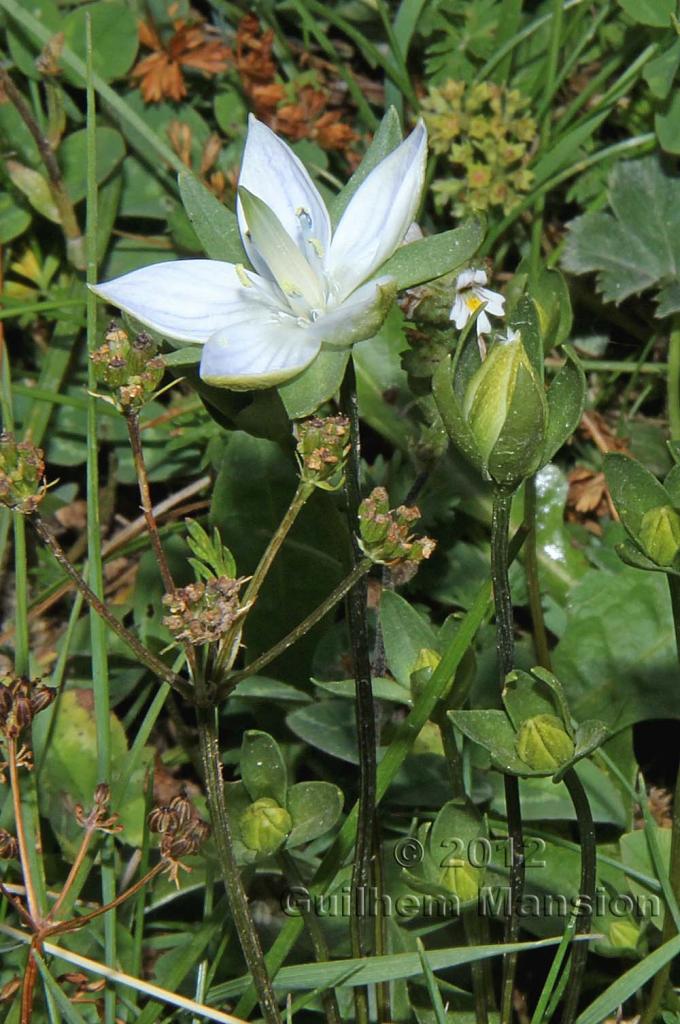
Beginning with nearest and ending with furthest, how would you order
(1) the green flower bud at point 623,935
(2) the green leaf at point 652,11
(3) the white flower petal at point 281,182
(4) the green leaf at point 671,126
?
(3) the white flower petal at point 281,182 < (1) the green flower bud at point 623,935 < (2) the green leaf at point 652,11 < (4) the green leaf at point 671,126

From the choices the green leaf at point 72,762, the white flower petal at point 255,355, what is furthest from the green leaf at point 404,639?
the green leaf at point 72,762

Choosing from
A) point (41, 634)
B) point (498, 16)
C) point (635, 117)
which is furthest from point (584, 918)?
point (498, 16)

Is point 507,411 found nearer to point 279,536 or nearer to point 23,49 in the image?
point 279,536

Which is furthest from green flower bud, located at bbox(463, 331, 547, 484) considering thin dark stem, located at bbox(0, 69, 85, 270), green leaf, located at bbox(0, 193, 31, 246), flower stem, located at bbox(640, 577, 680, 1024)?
green leaf, located at bbox(0, 193, 31, 246)

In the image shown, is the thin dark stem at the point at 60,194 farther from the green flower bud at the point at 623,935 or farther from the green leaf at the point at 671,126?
the green flower bud at the point at 623,935

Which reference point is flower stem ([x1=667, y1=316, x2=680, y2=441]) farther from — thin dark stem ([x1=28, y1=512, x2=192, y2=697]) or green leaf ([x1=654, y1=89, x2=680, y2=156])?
thin dark stem ([x1=28, y1=512, x2=192, y2=697])

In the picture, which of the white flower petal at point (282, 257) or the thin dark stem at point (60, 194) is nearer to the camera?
the white flower petal at point (282, 257)
